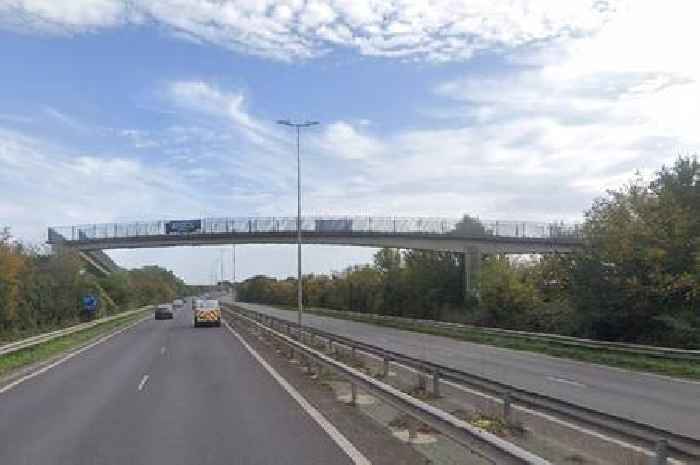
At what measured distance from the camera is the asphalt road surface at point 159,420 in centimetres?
1018

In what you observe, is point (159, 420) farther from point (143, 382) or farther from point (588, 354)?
point (588, 354)

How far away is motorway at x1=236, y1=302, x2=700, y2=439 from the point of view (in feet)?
47.0

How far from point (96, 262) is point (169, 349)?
231ft

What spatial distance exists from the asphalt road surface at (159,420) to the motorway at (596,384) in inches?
218

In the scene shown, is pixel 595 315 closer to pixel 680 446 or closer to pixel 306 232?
pixel 680 446

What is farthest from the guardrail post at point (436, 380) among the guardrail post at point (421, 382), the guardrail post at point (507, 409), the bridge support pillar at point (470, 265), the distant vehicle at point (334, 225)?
the distant vehicle at point (334, 225)

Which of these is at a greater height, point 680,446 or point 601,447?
point 680,446

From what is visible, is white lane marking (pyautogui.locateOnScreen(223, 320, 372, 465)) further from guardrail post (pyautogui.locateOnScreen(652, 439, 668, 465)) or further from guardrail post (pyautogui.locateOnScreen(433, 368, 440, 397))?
guardrail post (pyautogui.locateOnScreen(652, 439, 668, 465))

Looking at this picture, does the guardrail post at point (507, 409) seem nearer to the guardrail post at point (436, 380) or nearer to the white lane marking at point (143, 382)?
the guardrail post at point (436, 380)

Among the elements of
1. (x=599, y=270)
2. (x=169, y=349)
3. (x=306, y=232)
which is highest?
(x=306, y=232)

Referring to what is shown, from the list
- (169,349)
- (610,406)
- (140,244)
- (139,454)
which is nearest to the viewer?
(139,454)

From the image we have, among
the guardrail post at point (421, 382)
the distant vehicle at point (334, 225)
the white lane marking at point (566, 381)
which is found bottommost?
the white lane marking at point (566, 381)

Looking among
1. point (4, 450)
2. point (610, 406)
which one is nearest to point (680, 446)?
point (4, 450)

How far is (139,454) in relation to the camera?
1024 centimetres
